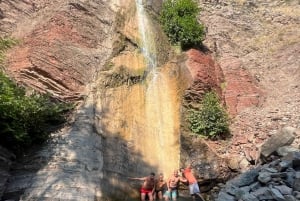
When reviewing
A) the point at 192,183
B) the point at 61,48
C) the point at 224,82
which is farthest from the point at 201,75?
the point at 61,48

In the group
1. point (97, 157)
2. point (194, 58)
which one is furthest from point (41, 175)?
point (194, 58)

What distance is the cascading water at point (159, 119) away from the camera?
14406 mm

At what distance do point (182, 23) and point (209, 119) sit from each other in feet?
18.5

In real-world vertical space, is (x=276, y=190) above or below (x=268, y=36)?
below

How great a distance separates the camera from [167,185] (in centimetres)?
1316

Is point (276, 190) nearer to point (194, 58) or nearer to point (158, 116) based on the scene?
point (158, 116)

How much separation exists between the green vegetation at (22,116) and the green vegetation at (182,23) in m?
7.23

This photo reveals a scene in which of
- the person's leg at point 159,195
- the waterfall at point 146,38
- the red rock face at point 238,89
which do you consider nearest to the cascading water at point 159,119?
the waterfall at point 146,38

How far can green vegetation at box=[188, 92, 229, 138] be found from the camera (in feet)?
48.6

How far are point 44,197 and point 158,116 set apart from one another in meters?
→ 5.96

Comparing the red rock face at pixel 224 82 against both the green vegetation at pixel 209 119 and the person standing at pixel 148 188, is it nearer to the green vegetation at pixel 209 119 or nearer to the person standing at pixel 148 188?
the green vegetation at pixel 209 119

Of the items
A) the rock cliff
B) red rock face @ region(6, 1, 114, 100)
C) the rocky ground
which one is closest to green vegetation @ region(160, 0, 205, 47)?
the rock cliff

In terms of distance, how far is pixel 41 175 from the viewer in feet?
37.8

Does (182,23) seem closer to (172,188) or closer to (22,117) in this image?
(172,188)
